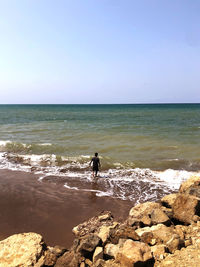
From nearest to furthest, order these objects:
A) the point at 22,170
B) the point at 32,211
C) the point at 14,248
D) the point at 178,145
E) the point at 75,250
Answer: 1. the point at 75,250
2. the point at 14,248
3. the point at 32,211
4. the point at 22,170
5. the point at 178,145

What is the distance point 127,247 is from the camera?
421cm

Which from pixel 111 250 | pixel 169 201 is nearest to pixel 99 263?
pixel 111 250

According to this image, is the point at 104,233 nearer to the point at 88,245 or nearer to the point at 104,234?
the point at 104,234

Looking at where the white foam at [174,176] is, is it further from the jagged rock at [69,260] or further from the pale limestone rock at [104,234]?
the jagged rock at [69,260]

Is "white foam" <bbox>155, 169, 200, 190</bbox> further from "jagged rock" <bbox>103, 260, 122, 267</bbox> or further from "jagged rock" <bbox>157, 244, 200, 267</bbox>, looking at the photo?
"jagged rock" <bbox>103, 260, 122, 267</bbox>

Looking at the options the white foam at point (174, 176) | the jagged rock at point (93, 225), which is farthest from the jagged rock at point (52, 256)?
the white foam at point (174, 176)

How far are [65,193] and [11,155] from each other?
8.63 meters

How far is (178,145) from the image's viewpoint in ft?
62.0

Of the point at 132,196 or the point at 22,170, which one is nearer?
the point at 132,196

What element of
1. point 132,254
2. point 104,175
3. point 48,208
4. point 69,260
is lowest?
point 48,208

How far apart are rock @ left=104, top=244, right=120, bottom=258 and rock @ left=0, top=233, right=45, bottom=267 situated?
1.47 meters

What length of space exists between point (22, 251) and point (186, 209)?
455cm

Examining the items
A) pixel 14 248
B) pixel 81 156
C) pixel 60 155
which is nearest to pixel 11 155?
pixel 60 155

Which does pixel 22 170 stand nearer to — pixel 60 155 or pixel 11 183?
pixel 11 183
